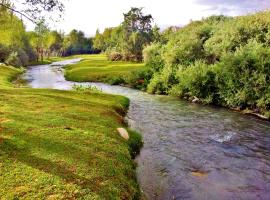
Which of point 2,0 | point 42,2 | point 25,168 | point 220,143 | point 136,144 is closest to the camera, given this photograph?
point 25,168

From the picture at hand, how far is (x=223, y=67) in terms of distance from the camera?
43.8 meters

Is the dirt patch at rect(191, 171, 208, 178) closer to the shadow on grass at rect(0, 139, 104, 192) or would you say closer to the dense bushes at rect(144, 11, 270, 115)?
the shadow on grass at rect(0, 139, 104, 192)

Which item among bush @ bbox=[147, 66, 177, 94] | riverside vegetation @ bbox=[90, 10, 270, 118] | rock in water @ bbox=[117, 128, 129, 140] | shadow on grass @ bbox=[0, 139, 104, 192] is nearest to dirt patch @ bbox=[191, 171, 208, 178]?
rock in water @ bbox=[117, 128, 129, 140]

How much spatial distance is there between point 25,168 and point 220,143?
51.3 feet

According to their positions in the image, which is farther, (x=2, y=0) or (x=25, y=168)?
(x=2, y=0)

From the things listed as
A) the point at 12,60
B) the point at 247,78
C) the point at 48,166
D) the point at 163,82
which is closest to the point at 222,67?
the point at 247,78

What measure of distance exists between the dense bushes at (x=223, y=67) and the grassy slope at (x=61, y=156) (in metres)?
19.4

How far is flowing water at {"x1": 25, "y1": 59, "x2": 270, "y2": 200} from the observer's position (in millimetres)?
Result: 17484

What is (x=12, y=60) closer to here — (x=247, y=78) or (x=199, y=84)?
(x=199, y=84)

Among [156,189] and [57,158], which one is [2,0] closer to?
[57,158]

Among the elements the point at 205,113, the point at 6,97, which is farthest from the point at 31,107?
the point at 205,113

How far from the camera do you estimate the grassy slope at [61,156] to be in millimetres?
14102

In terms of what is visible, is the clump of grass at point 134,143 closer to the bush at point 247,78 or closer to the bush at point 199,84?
the bush at point 247,78

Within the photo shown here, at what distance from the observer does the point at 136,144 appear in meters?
24.1
